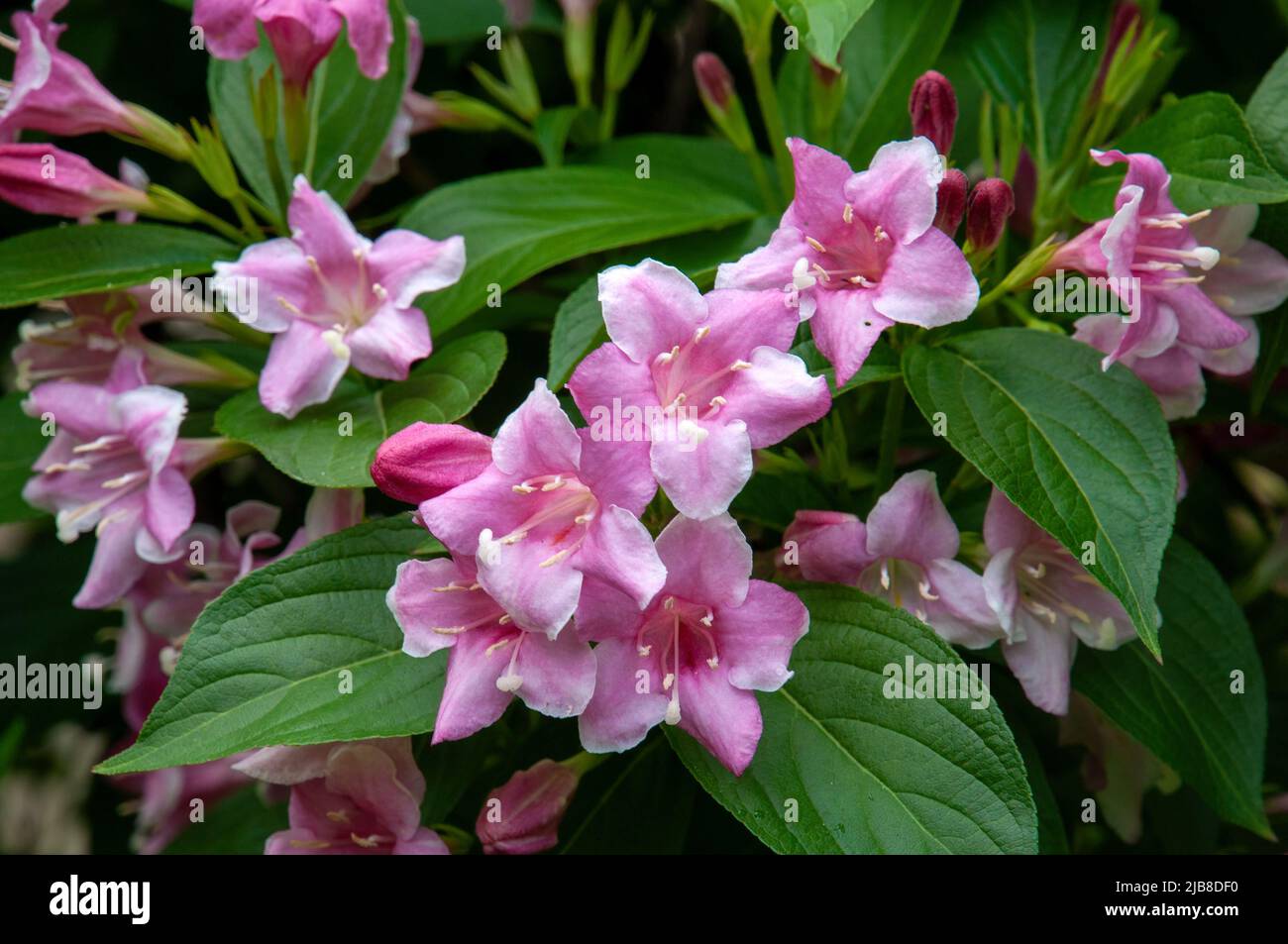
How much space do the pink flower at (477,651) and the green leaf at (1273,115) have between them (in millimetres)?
893

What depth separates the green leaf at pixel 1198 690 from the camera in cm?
140

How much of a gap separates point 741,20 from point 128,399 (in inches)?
33.4

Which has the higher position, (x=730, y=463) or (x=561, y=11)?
(x=561, y=11)

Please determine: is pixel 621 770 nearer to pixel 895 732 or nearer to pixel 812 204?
pixel 895 732

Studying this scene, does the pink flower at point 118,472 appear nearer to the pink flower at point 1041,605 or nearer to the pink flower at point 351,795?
the pink flower at point 351,795

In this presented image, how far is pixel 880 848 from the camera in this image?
1148 millimetres

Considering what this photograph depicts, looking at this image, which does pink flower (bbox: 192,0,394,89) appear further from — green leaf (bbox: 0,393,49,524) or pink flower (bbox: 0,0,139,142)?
green leaf (bbox: 0,393,49,524)

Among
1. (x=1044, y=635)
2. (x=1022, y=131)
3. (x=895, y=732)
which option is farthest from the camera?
(x=1022, y=131)

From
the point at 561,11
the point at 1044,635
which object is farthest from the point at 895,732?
the point at 561,11

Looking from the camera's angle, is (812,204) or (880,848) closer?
(880,848)

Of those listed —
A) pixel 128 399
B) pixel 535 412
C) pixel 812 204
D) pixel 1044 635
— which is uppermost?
pixel 812 204

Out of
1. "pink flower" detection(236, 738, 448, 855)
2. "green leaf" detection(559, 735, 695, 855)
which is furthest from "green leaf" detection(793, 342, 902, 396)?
"pink flower" detection(236, 738, 448, 855)

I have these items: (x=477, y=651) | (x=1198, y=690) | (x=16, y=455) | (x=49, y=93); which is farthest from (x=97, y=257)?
(x=1198, y=690)

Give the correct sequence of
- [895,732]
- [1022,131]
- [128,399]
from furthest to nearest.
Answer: [1022,131] → [128,399] → [895,732]
